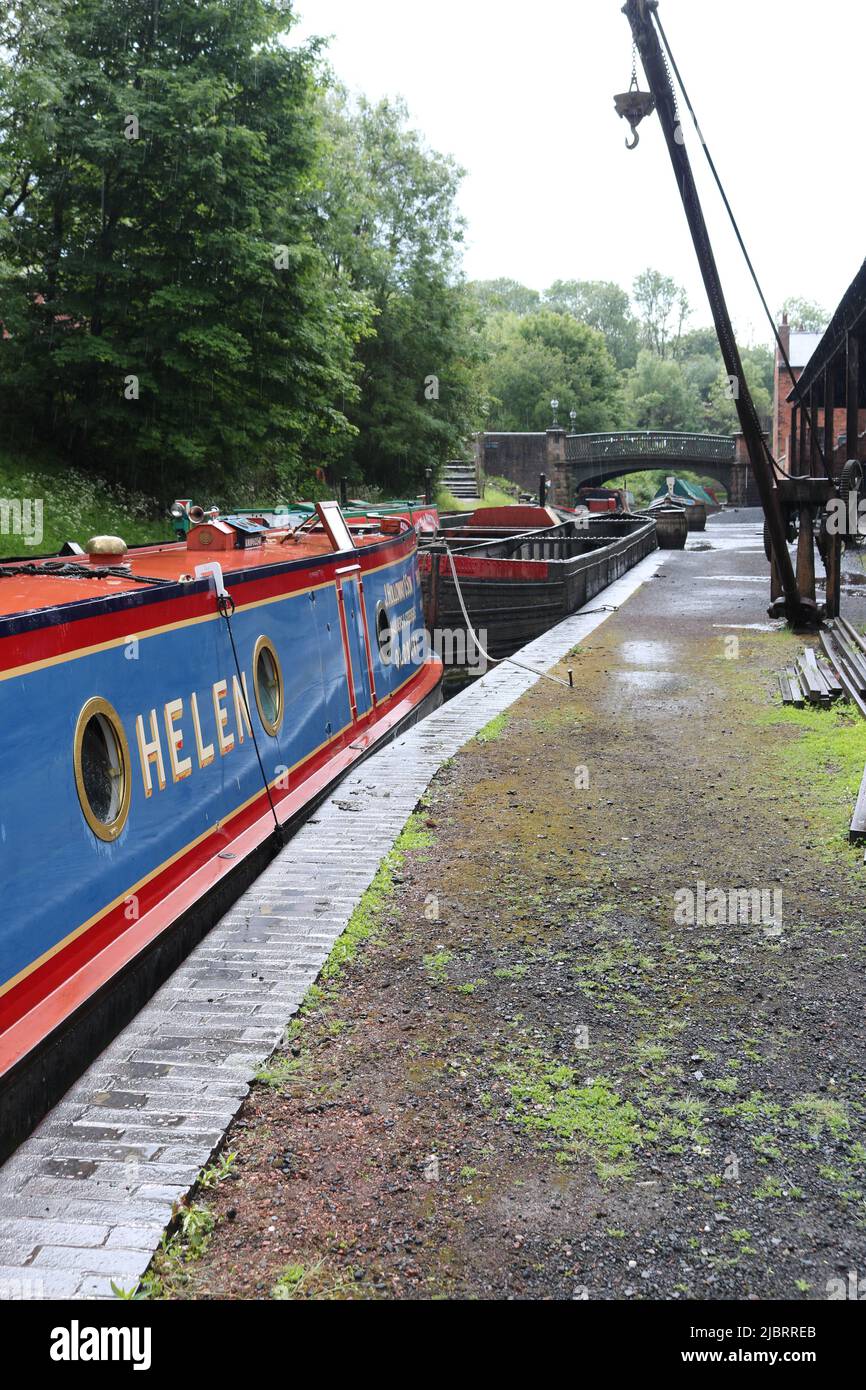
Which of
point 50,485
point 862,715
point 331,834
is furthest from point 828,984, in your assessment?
point 50,485

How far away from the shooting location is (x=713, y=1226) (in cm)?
276

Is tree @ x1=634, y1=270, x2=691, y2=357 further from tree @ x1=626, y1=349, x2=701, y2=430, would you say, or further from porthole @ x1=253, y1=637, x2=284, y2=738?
porthole @ x1=253, y1=637, x2=284, y2=738

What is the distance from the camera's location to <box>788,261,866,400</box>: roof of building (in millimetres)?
9906

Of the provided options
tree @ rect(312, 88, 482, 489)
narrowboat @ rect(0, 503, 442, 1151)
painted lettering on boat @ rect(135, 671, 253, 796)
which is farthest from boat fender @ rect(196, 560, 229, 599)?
tree @ rect(312, 88, 482, 489)

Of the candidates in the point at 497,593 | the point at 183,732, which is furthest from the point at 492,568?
the point at 183,732

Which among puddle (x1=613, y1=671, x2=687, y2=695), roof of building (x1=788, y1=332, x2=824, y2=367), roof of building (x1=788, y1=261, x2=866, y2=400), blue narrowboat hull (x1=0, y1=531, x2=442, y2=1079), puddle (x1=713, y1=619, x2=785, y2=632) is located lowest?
puddle (x1=613, y1=671, x2=687, y2=695)

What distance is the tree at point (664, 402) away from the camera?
8506 centimetres

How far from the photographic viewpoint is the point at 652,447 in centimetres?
5678

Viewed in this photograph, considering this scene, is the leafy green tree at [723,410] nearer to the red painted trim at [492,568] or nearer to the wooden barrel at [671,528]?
the wooden barrel at [671,528]
